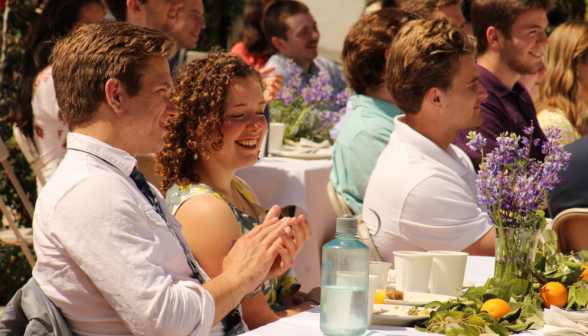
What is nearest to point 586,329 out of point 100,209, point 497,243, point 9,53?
point 497,243

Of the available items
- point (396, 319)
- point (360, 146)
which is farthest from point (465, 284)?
point (360, 146)

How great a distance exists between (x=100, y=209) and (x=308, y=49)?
5202mm

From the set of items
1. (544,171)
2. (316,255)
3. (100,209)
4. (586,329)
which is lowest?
(316,255)

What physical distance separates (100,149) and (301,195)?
2147 millimetres

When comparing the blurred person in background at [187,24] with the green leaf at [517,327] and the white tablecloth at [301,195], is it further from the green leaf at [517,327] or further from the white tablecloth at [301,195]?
the green leaf at [517,327]

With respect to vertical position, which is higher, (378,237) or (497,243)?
(497,243)

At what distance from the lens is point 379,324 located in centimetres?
147

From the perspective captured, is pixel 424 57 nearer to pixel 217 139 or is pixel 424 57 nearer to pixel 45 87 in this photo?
pixel 217 139

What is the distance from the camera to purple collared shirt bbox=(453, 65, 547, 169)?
354 cm

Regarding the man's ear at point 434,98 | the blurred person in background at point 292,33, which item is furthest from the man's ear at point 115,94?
the blurred person in background at point 292,33

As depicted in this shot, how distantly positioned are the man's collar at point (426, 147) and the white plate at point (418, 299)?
38.8 inches

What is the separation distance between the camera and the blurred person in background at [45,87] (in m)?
3.76

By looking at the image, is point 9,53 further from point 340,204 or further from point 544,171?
point 544,171

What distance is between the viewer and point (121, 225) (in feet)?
4.42
